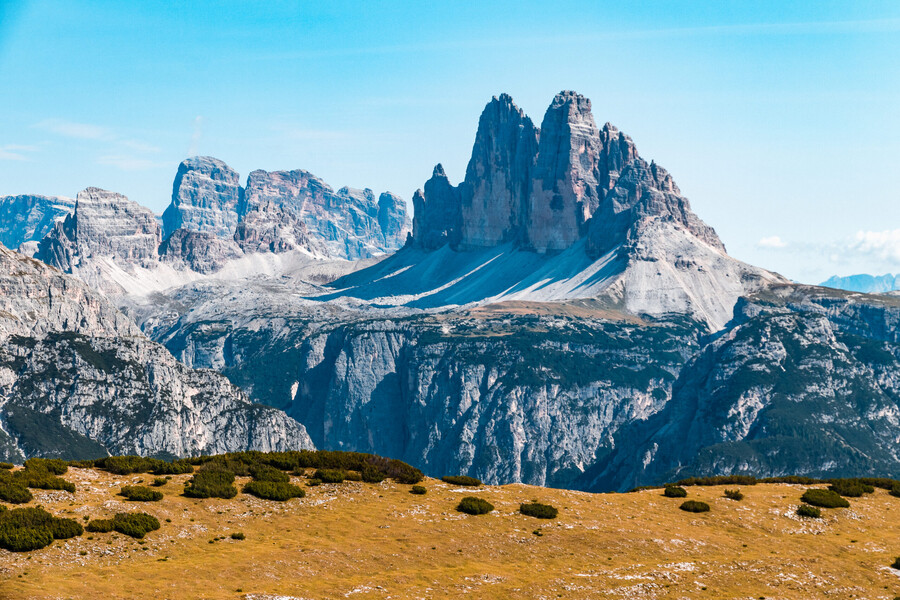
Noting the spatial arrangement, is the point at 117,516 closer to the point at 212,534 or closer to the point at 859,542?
the point at 212,534

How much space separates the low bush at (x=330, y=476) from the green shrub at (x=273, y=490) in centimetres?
374

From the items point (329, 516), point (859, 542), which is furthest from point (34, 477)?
point (859, 542)

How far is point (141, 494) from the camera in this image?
73.9 meters

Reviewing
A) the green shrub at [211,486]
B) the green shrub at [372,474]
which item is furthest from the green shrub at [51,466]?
the green shrub at [372,474]

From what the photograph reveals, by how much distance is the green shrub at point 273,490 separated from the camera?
77.2m

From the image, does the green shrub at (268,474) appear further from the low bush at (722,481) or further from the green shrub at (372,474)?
the low bush at (722,481)

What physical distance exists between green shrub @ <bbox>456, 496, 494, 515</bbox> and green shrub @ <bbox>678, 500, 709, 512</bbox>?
615 inches

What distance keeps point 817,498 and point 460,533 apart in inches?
1227

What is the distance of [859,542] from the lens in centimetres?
7600

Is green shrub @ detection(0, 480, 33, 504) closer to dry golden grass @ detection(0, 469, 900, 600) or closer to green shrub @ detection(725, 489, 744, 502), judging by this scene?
dry golden grass @ detection(0, 469, 900, 600)

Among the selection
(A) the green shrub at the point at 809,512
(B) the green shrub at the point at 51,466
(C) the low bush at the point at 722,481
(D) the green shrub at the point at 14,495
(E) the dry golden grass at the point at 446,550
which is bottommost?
(E) the dry golden grass at the point at 446,550

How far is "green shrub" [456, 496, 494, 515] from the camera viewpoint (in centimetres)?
7688

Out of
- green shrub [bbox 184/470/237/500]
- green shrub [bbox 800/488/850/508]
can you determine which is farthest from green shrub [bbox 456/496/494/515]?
green shrub [bbox 800/488/850/508]

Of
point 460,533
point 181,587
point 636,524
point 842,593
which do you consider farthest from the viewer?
point 636,524
